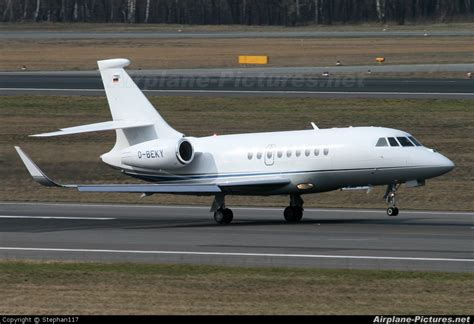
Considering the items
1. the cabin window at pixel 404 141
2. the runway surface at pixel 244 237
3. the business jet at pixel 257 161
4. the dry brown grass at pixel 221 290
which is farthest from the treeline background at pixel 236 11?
the dry brown grass at pixel 221 290

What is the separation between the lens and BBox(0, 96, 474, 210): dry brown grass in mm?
39688

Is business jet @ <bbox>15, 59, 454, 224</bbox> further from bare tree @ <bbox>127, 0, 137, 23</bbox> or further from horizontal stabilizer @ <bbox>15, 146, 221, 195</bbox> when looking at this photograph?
bare tree @ <bbox>127, 0, 137, 23</bbox>

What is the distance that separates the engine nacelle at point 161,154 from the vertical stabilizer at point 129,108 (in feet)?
2.15

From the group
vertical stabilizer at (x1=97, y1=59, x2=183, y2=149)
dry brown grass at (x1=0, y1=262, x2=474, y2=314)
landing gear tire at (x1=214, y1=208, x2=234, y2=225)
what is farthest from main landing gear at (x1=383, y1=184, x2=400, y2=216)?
dry brown grass at (x1=0, y1=262, x2=474, y2=314)

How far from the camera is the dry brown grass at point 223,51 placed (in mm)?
79138

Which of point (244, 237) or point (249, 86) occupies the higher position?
point (244, 237)

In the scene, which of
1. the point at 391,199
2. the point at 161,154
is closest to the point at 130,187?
the point at 161,154

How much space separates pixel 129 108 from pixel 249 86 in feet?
92.0

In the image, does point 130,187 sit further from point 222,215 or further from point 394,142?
point 394,142

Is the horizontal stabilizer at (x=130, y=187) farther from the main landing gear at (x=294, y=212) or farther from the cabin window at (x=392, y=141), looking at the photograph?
the cabin window at (x=392, y=141)

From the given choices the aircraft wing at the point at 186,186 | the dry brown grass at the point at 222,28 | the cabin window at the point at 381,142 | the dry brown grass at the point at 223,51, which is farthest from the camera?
the dry brown grass at the point at 222,28

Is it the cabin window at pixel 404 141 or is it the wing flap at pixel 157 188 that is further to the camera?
the cabin window at pixel 404 141

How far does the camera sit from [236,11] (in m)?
140

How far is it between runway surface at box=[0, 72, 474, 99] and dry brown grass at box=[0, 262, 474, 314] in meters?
35.3
